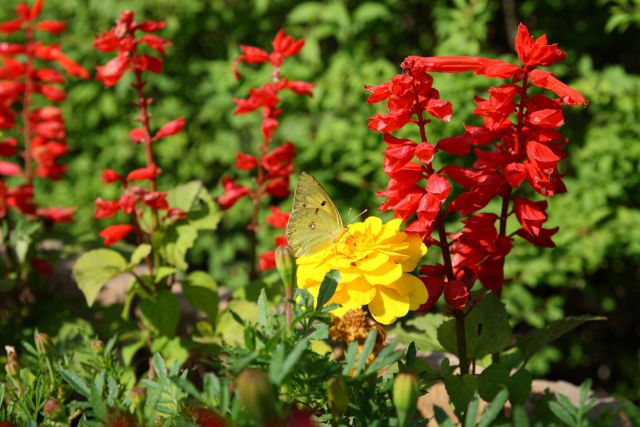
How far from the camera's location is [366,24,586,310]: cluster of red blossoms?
1017 mm

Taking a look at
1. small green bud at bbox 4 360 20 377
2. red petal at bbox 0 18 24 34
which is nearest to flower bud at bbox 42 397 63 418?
small green bud at bbox 4 360 20 377

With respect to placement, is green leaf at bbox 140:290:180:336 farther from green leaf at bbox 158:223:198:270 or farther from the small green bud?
the small green bud

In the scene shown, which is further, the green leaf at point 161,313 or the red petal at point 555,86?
the green leaf at point 161,313

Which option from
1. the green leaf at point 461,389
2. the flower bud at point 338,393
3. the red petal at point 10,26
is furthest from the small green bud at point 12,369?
the red petal at point 10,26

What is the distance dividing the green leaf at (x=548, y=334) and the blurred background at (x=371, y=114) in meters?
0.91

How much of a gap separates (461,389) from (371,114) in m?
1.46

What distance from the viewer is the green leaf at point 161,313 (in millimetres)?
1522

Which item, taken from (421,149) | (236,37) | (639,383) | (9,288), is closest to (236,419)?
(421,149)

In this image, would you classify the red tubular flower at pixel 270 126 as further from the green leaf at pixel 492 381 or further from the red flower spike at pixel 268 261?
the green leaf at pixel 492 381

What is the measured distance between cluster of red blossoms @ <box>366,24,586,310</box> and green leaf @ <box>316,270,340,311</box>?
23 centimetres

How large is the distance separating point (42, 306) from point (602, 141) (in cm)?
171

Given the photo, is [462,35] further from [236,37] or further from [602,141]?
[236,37]

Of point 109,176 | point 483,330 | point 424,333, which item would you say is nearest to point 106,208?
point 109,176

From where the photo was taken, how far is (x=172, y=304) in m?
1.54
